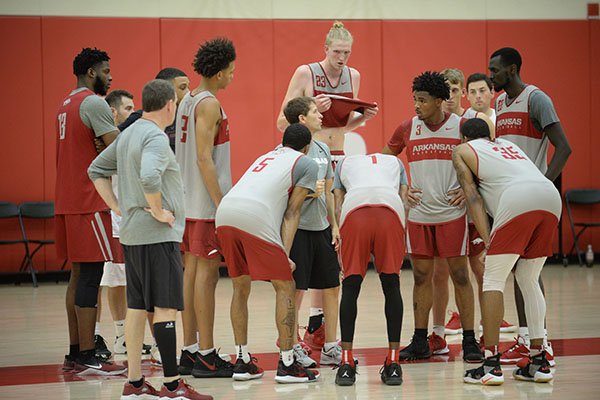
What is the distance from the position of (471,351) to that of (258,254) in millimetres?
1756

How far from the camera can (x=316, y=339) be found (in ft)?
21.7

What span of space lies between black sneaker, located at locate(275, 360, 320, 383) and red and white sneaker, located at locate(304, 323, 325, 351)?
1.14 m

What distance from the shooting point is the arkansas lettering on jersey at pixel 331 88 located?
264 inches

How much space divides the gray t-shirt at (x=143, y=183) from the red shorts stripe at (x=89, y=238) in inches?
42.7

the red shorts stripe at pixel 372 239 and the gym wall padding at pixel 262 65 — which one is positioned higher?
the gym wall padding at pixel 262 65

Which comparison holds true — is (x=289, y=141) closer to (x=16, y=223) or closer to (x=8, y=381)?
(x=8, y=381)

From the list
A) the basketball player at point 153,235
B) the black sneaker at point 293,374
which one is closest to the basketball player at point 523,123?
the black sneaker at point 293,374

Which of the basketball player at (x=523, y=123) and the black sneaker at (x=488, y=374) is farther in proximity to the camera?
the basketball player at (x=523, y=123)

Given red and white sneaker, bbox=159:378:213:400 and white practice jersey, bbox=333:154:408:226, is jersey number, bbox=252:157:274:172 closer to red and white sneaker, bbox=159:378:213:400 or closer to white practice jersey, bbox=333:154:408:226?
white practice jersey, bbox=333:154:408:226

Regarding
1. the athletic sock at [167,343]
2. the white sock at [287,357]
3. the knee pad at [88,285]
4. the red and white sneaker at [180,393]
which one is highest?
the knee pad at [88,285]

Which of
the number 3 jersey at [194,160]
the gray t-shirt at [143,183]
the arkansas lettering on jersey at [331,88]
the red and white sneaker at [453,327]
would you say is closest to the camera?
the gray t-shirt at [143,183]

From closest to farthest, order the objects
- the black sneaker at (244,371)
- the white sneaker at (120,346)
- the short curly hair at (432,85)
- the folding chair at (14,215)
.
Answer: the black sneaker at (244,371), the short curly hair at (432,85), the white sneaker at (120,346), the folding chair at (14,215)

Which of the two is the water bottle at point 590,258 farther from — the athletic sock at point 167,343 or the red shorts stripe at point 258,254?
the athletic sock at point 167,343

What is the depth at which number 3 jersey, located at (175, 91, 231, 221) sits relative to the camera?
18.8 feet
